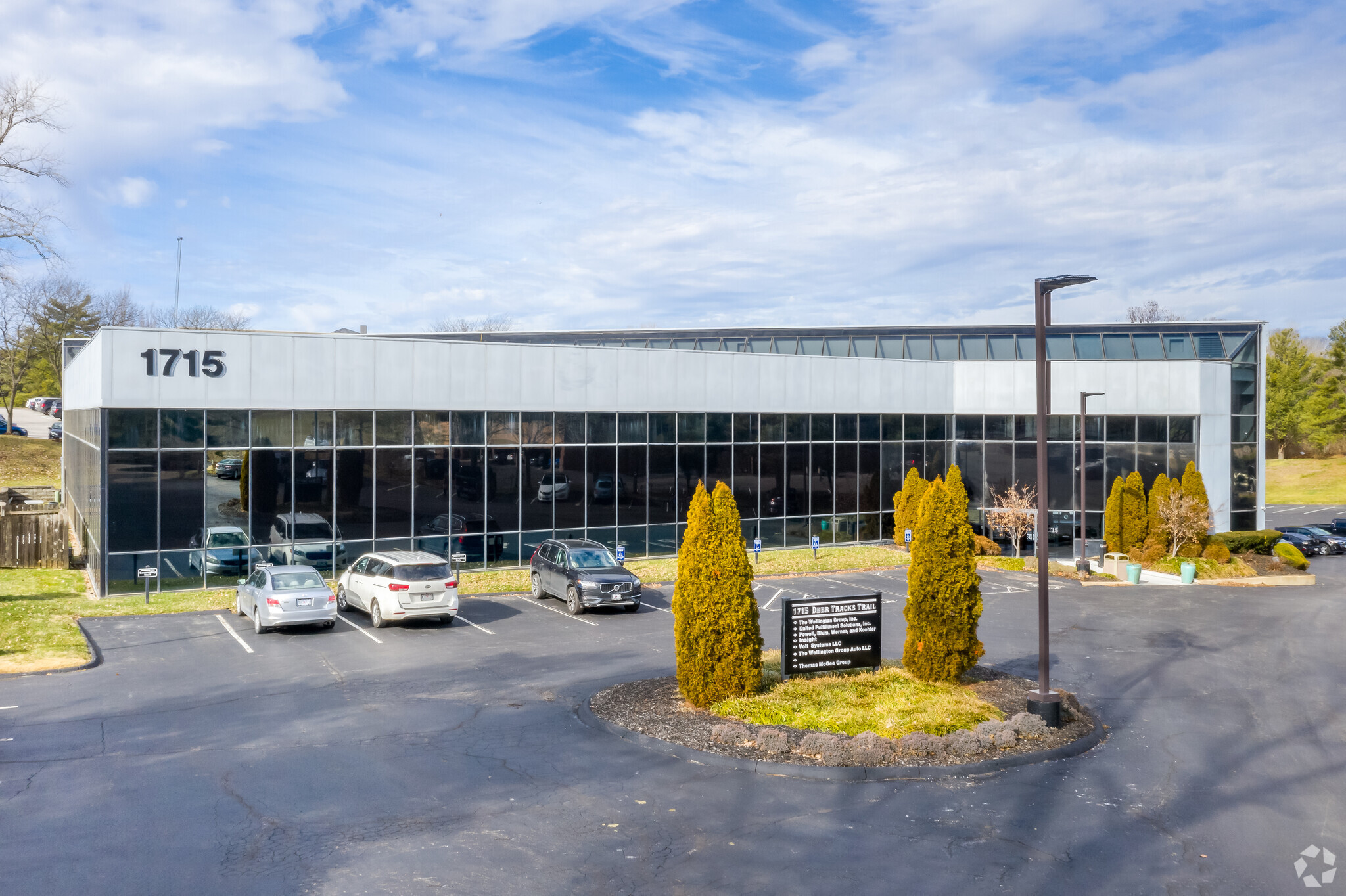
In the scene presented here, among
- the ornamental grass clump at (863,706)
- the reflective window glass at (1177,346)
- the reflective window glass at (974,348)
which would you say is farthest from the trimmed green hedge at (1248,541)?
the ornamental grass clump at (863,706)

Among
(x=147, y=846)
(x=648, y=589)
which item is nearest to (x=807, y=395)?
(x=648, y=589)

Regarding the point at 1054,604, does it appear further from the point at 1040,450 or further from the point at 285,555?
the point at 285,555

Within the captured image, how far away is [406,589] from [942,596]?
11.5 m

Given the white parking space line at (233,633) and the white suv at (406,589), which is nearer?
the white parking space line at (233,633)

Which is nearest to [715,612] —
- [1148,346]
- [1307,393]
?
[1148,346]

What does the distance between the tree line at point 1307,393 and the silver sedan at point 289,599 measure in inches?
3671

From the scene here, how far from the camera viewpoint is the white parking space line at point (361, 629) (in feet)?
62.7

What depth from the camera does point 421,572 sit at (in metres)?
20.5

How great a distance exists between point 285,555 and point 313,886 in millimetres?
19528

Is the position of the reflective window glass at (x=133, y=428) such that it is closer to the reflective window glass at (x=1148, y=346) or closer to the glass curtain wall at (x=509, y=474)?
the glass curtain wall at (x=509, y=474)

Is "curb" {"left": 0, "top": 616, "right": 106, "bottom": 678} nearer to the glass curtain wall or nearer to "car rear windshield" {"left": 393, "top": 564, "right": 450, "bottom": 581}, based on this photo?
"car rear windshield" {"left": 393, "top": 564, "right": 450, "bottom": 581}

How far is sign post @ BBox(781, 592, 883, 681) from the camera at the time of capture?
49.5 feet

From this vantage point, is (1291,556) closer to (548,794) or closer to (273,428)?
(548,794)

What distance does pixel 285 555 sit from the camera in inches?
1013
